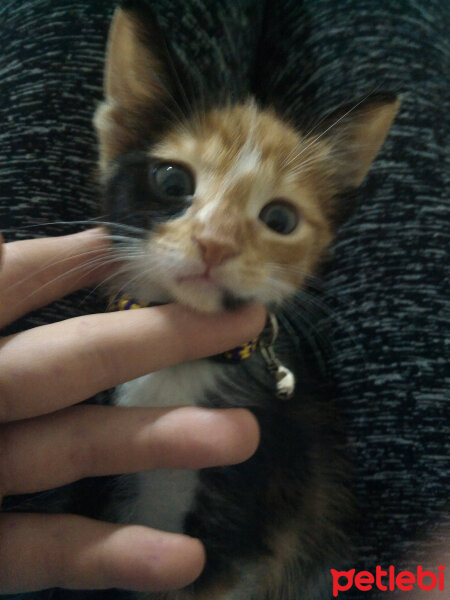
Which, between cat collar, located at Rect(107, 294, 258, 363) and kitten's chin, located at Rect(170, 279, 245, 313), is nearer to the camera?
kitten's chin, located at Rect(170, 279, 245, 313)

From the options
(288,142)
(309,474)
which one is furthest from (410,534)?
(288,142)

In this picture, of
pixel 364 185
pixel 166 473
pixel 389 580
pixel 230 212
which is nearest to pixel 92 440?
pixel 166 473

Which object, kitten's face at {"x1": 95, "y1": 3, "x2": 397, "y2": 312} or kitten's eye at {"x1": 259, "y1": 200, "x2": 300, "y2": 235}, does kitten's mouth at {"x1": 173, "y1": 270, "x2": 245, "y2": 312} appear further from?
kitten's eye at {"x1": 259, "y1": 200, "x2": 300, "y2": 235}

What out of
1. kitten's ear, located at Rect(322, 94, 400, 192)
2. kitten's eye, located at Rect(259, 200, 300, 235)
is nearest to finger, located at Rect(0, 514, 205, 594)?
kitten's eye, located at Rect(259, 200, 300, 235)

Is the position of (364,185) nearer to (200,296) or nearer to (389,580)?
(200,296)

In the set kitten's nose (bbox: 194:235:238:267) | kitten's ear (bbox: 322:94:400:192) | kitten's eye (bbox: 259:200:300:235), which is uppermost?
kitten's ear (bbox: 322:94:400:192)

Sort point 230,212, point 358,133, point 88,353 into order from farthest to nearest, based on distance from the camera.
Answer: point 358,133, point 230,212, point 88,353

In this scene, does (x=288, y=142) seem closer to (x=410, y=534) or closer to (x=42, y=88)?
(x=42, y=88)
